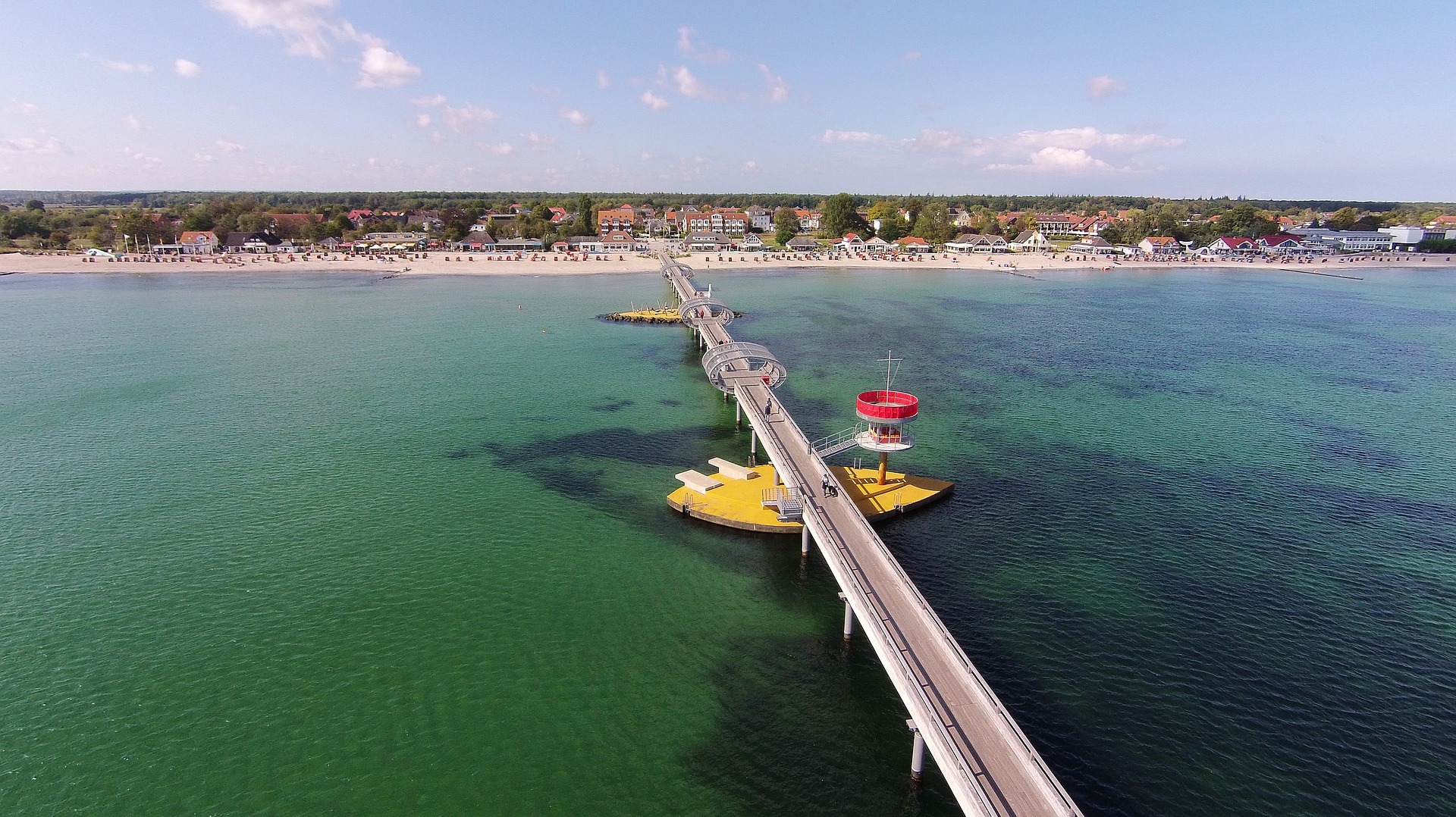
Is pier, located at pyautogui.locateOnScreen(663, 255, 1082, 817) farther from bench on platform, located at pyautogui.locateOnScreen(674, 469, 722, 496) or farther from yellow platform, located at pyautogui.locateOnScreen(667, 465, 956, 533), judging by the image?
bench on platform, located at pyautogui.locateOnScreen(674, 469, 722, 496)

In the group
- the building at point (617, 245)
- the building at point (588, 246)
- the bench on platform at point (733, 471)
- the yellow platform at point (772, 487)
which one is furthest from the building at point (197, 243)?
the yellow platform at point (772, 487)

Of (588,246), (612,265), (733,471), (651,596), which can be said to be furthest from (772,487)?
(588,246)

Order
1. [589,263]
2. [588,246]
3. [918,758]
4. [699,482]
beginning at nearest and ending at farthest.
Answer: [918,758], [699,482], [589,263], [588,246]

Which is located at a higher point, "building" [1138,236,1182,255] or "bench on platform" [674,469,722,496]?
"building" [1138,236,1182,255]

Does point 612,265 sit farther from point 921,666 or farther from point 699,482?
point 921,666

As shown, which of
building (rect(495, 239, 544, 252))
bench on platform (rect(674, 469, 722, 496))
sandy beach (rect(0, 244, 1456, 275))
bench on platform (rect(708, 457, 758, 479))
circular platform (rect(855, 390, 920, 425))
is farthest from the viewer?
building (rect(495, 239, 544, 252))

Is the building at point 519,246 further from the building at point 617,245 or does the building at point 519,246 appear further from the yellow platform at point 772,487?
the yellow platform at point 772,487

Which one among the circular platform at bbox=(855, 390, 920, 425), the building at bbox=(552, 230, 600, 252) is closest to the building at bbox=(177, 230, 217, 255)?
the building at bbox=(552, 230, 600, 252)
